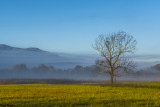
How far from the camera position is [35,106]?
54.3 ft

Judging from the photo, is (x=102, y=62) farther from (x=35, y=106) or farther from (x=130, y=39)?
(x=35, y=106)

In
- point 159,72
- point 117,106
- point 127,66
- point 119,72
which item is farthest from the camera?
point 159,72

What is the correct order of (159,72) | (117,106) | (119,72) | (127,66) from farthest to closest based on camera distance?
(159,72), (119,72), (127,66), (117,106)

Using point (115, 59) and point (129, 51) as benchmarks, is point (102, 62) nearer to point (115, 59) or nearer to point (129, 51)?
point (115, 59)

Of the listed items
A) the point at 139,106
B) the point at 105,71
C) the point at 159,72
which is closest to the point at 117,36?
the point at 105,71

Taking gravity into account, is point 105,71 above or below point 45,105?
above

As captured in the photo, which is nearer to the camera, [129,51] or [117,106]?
[117,106]

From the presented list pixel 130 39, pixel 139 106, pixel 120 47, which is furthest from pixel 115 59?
pixel 139 106

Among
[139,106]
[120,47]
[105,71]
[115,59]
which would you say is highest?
[120,47]

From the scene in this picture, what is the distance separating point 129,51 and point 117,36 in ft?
18.4

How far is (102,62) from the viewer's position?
52.6 meters

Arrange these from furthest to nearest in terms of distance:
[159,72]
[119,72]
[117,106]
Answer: [159,72] → [119,72] → [117,106]

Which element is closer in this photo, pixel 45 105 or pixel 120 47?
pixel 45 105

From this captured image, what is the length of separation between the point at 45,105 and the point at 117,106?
21.0ft
